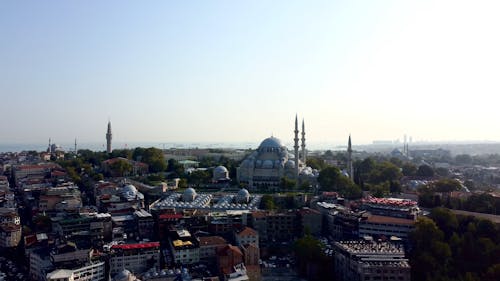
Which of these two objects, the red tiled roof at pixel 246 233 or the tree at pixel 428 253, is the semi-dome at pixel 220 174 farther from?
the tree at pixel 428 253

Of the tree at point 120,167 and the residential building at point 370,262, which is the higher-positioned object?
the tree at point 120,167

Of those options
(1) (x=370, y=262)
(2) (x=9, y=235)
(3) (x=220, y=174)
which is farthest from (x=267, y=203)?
(2) (x=9, y=235)

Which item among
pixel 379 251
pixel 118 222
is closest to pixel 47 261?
pixel 118 222

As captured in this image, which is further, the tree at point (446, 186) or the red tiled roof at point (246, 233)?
the tree at point (446, 186)

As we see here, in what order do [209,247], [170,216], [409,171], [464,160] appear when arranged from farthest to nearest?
1. [464,160]
2. [409,171]
3. [170,216]
4. [209,247]

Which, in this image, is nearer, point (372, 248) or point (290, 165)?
point (372, 248)

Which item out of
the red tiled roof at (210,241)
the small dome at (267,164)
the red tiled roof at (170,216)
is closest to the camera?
the red tiled roof at (210,241)

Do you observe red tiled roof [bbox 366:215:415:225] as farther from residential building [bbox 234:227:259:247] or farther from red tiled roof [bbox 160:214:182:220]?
red tiled roof [bbox 160:214:182:220]

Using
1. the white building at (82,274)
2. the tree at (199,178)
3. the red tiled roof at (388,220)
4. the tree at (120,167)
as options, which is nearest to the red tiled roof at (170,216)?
the white building at (82,274)

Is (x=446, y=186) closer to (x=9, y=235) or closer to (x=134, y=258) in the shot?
(x=134, y=258)

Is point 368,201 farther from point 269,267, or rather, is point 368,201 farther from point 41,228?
point 41,228

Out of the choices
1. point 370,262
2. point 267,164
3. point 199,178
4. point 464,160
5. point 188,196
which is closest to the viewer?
point 370,262
